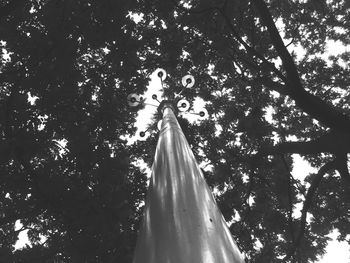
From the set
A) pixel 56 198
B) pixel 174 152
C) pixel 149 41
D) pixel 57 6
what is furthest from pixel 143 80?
pixel 174 152

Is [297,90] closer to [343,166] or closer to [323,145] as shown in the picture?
[323,145]

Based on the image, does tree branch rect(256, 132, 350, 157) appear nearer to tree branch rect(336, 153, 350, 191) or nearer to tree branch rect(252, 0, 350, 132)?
tree branch rect(252, 0, 350, 132)

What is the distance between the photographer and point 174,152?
101 inches

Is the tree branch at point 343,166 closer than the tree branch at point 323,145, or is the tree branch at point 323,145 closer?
the tree branch at point 323,145

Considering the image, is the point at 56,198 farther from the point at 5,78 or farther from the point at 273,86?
the point at 273,86

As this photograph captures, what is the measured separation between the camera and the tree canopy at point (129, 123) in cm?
582

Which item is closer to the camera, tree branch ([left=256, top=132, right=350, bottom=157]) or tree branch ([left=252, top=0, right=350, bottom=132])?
tree branch ([left=252, top=0, right=350, bottom=132])

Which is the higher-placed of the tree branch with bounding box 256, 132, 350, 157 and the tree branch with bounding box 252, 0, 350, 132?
the tree branch with bounding box 252, 0, 350, 132

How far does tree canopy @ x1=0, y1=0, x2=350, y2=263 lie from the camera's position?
19.1ft

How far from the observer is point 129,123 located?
871 centimetres

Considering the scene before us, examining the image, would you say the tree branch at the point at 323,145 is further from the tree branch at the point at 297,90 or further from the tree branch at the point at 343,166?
the tree branch at the point at 343,166

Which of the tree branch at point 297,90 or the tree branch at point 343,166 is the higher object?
the tree branch at point 297,90

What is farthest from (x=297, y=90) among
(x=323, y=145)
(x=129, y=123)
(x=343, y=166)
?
(x=129, y=123)

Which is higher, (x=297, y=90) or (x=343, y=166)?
(x=297, y=90)
